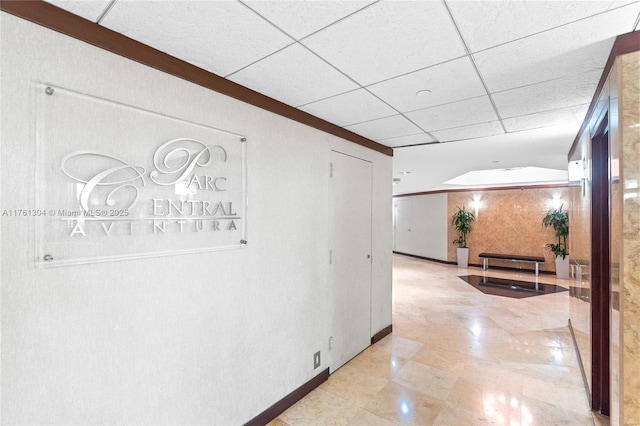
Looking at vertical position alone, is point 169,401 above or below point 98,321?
below

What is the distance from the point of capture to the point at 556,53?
1951 millimetres

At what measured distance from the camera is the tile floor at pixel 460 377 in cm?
276

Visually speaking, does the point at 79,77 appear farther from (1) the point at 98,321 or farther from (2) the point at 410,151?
(2) the point at 410,151

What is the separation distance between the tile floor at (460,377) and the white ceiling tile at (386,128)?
2792 mm

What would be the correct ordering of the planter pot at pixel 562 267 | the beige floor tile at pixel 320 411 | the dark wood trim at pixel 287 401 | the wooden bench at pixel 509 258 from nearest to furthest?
the dark wood trim at pixel 287 401 < the beige floor tile at pixel 320 411 < the planter pot at pixel 562 267 < the wooden bench at pixel 509 258

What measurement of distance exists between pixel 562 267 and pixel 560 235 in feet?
3.21

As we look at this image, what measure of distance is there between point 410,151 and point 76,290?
461 cm

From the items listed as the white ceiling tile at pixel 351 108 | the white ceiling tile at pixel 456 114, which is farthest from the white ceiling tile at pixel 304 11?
the white ceiling tile at pixel 456 114

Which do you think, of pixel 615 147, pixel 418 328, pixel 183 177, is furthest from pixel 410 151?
pixel 183 177

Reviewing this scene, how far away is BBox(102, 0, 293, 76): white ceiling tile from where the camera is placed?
59.9 inches

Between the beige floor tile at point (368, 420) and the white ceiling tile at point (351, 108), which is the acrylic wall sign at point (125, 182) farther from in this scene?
the beige floor tile at point (368, 420)

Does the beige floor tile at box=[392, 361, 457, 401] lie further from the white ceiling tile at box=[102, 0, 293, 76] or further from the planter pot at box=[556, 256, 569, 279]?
the planter pot at box=[556, 256, 569, 279]

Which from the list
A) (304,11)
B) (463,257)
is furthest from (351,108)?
(463,257)

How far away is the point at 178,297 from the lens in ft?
6.74
